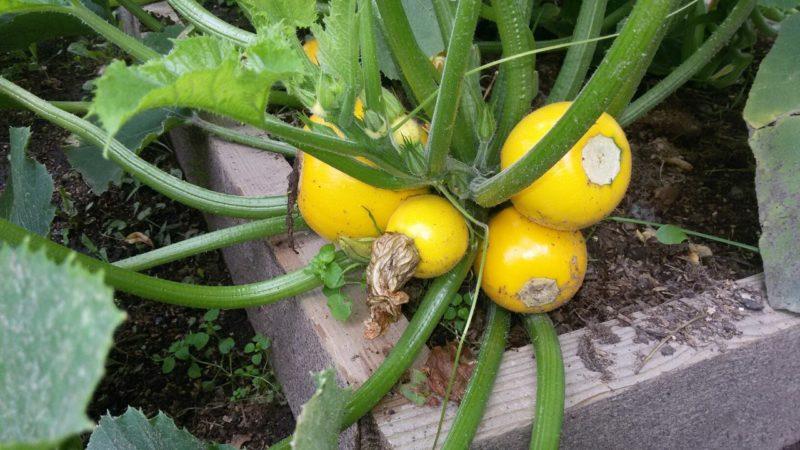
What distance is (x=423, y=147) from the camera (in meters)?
1.09

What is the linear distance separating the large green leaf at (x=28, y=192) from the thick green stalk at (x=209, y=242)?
0.14 meters

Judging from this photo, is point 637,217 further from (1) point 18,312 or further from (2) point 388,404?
(1) point 18,312

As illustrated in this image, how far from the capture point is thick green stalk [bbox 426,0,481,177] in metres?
0.84

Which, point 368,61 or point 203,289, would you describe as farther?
point 203,289

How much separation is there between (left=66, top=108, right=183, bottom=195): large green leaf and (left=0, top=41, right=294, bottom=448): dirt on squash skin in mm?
261

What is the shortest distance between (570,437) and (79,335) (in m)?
0.86

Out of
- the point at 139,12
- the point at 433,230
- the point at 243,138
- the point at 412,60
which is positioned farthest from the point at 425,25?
the point at 139,12

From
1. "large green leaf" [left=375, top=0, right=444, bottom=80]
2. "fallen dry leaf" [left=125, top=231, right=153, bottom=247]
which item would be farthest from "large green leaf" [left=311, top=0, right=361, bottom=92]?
"fallen dry leaf" [left=125, top=231, right=153, bottom=247]

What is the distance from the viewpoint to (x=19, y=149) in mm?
1173

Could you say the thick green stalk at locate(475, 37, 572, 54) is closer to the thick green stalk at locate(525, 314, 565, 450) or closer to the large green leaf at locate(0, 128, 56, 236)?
the thick green stalk at locate(525, 314, 565, 450)

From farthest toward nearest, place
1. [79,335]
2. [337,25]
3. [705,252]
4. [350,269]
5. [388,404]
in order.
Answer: [705,252] < [350,269] < [388,404] < [337,25] < [79,335]

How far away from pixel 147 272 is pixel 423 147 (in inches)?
35.0

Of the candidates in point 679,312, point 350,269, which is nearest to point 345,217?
point 350,269

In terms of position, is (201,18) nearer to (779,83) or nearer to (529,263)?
(529,263)
